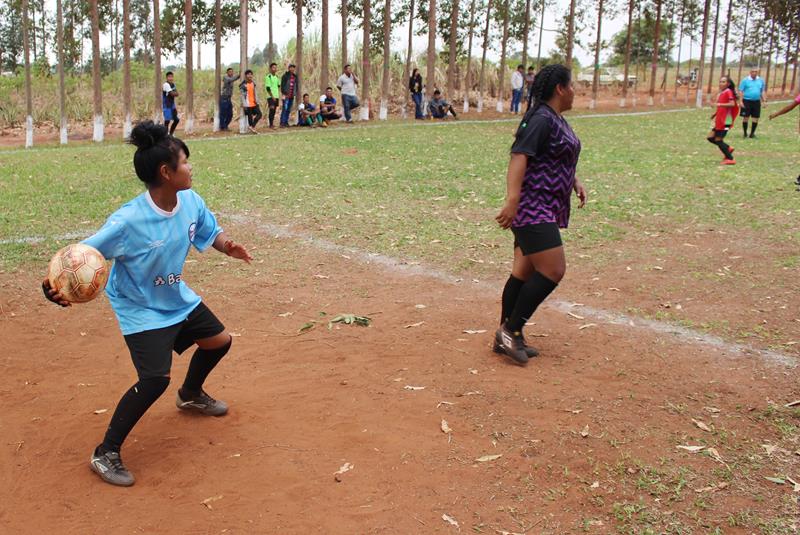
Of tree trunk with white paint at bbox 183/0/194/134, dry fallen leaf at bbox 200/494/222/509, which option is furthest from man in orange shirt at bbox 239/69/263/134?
dry fallen leaf at bbox 200/494/222/509

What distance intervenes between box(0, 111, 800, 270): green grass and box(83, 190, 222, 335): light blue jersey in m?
4.14

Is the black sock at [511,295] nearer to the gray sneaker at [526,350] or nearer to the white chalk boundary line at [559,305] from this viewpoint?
the gray sneaker at [526,350]

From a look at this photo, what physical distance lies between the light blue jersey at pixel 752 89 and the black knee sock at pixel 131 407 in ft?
59.2

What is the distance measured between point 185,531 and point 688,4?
A: 45.2m

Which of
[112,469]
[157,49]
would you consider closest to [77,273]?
[112,469]

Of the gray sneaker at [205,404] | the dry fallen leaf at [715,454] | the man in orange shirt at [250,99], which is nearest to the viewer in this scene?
the dry fallen leaf at [715,454]

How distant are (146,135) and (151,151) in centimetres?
8

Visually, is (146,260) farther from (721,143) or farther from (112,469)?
(721,143)

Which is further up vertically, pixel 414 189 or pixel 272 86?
pixel 272 86

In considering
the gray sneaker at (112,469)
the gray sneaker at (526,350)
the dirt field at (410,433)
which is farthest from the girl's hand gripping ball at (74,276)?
the gray sneaker at (526,350)

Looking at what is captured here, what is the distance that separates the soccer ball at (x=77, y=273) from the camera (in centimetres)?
343

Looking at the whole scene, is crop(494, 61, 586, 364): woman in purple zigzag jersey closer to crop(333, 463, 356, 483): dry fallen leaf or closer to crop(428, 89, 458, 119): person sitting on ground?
crop(333, 463, 356, 483): dry fallen leaf

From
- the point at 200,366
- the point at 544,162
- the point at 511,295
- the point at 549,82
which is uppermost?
the point at 549,82

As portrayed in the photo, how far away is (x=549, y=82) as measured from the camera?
15.4 feet
